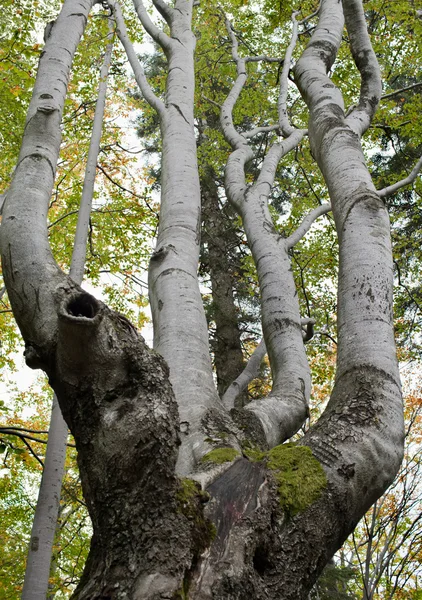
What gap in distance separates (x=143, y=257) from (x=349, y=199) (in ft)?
28.4

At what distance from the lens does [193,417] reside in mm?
2066

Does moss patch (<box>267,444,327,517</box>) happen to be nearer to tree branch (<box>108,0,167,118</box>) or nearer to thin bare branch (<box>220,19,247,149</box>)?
tree branch (<box>108,0,167,118</box>)

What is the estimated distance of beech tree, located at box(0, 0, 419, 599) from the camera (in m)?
1.41

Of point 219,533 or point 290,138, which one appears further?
point 290,138

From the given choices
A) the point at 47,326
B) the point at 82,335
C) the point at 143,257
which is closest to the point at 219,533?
the point at 82,335

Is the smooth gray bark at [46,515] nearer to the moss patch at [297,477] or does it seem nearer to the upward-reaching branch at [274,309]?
the upward-reaching branch at [274,309]

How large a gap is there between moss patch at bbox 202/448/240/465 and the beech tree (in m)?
0.01

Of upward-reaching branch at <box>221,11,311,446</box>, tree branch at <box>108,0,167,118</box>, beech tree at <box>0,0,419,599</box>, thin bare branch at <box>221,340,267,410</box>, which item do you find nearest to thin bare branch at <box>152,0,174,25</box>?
tree branch at <box>108,0,167,118</box>

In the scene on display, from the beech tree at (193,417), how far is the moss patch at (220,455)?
11mm

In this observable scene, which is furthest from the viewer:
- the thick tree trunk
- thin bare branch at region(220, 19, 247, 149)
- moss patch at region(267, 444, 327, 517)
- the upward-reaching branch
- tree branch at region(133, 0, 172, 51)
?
the thick tree trunk

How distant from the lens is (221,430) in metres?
2.00

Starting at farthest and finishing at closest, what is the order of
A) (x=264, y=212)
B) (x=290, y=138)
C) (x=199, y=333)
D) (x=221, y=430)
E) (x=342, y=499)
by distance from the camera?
(x=290, y=138) → (x=264, y=212) → (x=199, y=333) → (x=221, y=430) → (x=342, y=499)

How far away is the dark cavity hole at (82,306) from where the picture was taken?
1.61 meters

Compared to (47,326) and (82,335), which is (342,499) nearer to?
(82,335)
